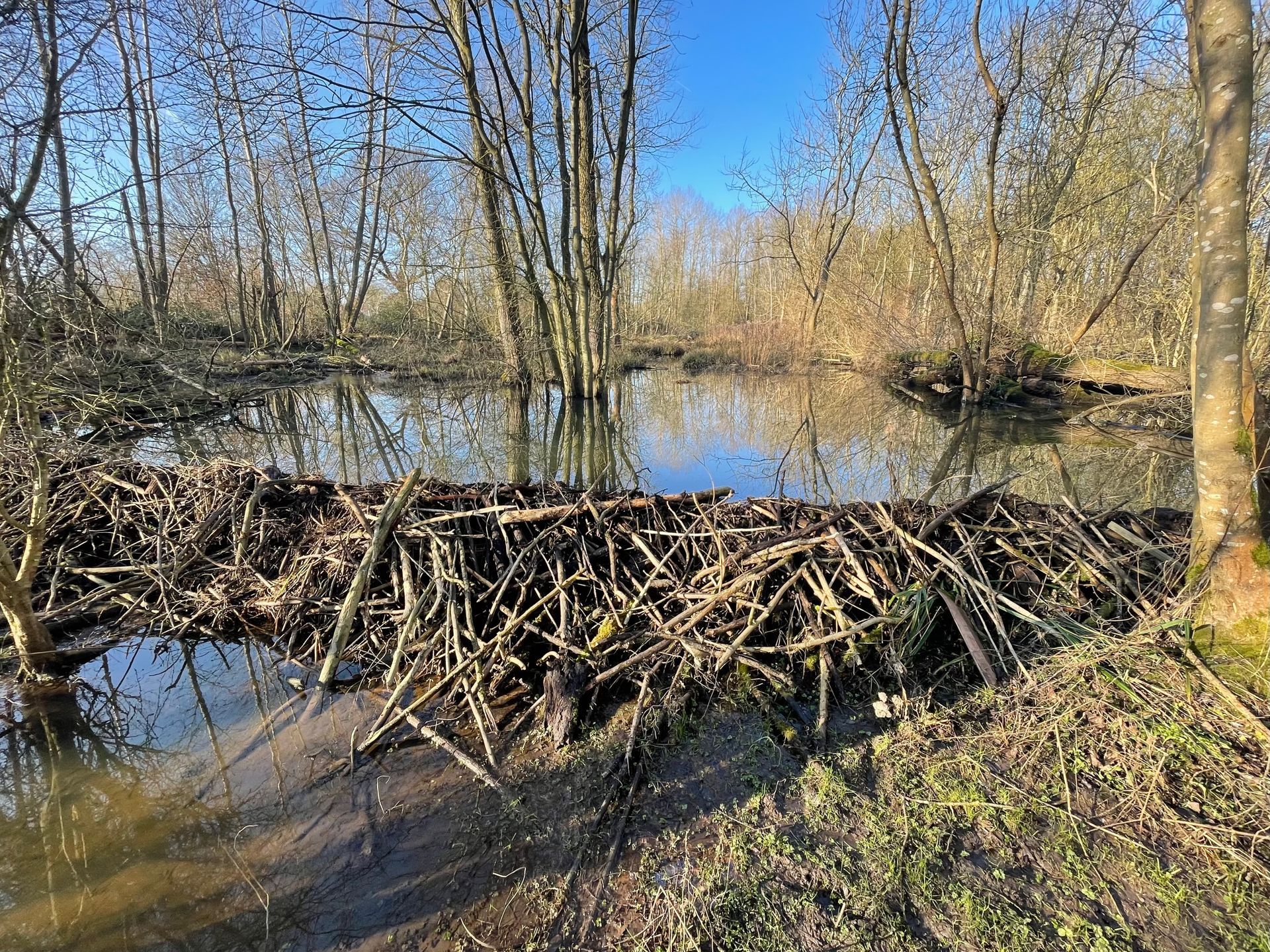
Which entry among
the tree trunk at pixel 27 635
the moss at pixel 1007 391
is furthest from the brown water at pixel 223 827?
the moss at pixel 1007 391

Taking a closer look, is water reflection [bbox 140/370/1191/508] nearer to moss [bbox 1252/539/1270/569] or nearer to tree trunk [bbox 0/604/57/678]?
moss [bbox 1252/539/1270/569]

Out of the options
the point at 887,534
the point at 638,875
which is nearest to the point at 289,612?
the point at 638,875

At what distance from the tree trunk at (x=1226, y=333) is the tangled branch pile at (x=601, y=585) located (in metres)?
0.36

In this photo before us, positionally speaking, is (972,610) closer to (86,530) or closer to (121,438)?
(86,530)

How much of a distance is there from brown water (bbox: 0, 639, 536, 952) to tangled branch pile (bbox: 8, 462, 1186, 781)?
36 cm

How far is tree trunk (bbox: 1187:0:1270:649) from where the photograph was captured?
2494 mm

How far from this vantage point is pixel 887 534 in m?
3.44

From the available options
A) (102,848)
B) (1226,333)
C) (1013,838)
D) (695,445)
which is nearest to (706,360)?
(695,445)

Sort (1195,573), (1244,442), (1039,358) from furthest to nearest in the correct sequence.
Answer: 1. (1039,358)
2. (1195,573)
3. (1244,442)

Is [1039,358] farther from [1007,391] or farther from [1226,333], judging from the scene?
[1226,333]

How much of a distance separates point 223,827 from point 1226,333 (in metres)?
5.34

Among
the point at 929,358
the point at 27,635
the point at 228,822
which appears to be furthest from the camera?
the point at 929,358

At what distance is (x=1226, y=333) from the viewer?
2.61 metres

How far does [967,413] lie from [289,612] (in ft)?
47.3
